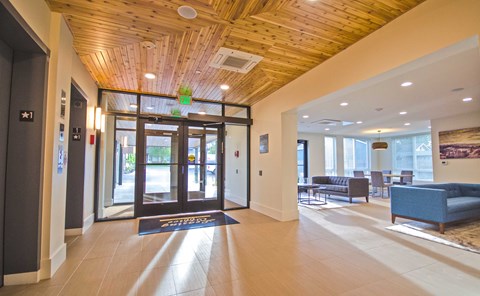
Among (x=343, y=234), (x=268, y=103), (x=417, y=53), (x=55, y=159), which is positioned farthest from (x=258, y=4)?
(x=343, y=234)

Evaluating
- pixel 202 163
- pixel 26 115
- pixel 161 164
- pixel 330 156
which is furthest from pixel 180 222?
pixel 330 156

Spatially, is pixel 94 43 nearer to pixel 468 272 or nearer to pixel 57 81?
pixel 57 81

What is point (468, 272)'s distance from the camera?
2.56 meters

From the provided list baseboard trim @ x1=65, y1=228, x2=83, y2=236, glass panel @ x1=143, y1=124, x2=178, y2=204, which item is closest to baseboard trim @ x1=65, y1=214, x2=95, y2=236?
baseboard trim @ x1=65, y1=228, x2=83, y2=236

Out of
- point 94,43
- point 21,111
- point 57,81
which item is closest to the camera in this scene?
point 21,111

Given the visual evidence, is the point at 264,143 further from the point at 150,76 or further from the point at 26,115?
the point at 26,115

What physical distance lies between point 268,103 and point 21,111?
442 cm

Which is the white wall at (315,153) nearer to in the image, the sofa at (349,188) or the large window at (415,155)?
the sofa at (349,188)

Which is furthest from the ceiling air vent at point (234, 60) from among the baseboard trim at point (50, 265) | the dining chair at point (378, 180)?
the dining chair at point (378, 180)

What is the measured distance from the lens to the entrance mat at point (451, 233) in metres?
3.42

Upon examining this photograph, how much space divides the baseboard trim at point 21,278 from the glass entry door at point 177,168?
2.73 m

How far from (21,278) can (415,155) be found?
13900 millimetres

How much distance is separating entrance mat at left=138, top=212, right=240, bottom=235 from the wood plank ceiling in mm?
2895

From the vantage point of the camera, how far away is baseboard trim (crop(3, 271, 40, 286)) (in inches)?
88.4
